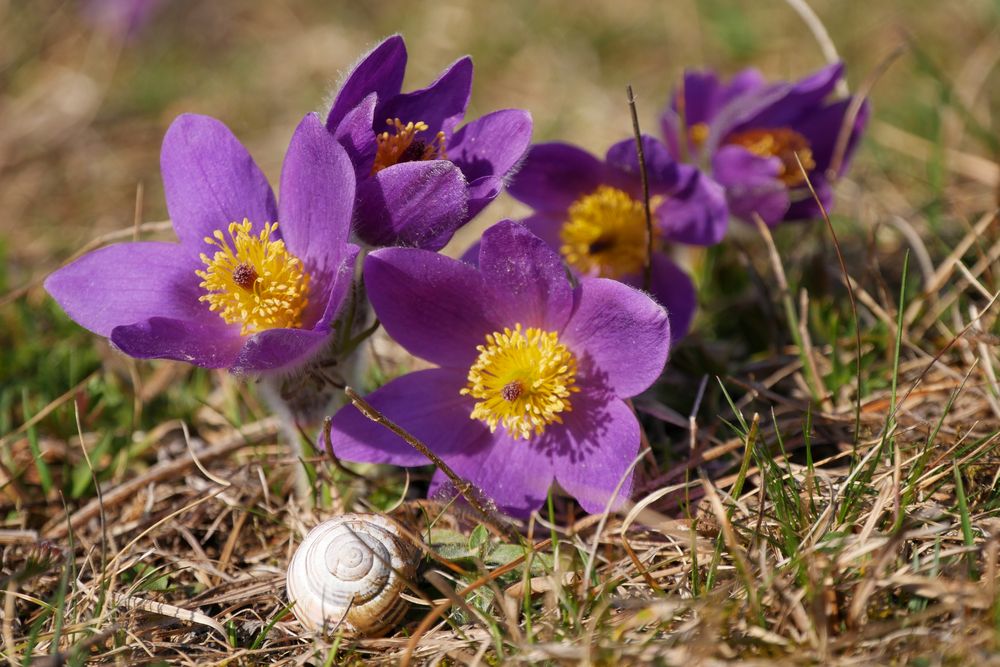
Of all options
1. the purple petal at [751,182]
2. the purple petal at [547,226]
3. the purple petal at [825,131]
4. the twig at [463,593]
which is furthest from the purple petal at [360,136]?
the purple petal at [825,131]

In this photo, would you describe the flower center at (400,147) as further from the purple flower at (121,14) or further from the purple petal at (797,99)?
the purple flower at (121,14)

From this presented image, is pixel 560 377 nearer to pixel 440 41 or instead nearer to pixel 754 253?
pixel 754 253

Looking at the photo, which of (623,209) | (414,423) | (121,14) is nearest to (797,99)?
(623,209)

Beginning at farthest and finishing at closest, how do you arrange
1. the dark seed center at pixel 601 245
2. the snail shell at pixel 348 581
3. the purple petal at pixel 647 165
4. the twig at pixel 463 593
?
the dark seed center at pixel 601 245 < the purple petal at pixel 647 165 < the snail shell at pixel 348 581 < the twig at pixel 463 593

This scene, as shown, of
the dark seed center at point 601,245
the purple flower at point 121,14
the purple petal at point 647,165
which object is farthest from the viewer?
the purple flower at point 121,14

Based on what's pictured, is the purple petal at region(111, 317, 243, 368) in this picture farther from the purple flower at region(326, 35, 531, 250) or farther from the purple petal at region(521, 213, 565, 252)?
the purple petal at region(521, 213, 565, 252)

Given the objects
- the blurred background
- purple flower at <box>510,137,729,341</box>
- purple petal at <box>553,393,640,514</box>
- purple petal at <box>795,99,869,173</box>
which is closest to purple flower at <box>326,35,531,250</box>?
purple flower at <box>510,137,729,341</box>

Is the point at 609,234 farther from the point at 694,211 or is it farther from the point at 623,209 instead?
the point at 694,211
